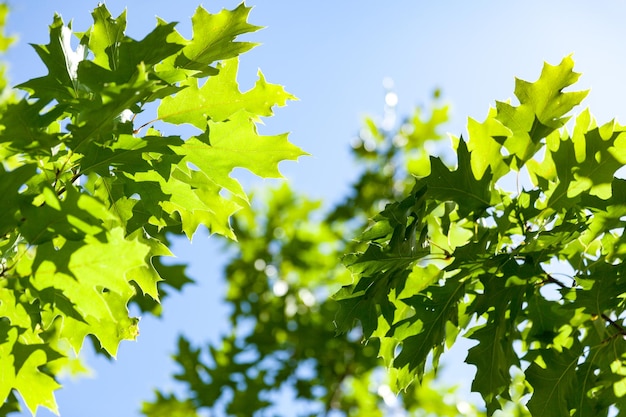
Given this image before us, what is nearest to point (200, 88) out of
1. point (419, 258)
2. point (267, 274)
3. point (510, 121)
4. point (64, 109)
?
point (64, 109)

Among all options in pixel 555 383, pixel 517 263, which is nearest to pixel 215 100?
pixel 517 263

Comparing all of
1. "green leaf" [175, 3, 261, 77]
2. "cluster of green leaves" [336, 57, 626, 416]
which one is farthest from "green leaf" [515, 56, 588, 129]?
"green leaf" [175, 3, 261, 77]

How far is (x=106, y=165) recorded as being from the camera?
1486 millimetres

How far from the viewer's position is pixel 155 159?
1.56 meters

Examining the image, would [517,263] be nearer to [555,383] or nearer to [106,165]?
[555,383]

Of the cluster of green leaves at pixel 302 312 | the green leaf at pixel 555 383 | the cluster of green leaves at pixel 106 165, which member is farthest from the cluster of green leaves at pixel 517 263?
the cluster of green leaves at pixel 302 312

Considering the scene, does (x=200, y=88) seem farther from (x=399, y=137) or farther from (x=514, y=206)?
(x=399, y=137)

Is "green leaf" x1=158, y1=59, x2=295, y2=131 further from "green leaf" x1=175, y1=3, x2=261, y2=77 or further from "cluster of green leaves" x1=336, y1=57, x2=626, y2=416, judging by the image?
"cluster of green leaves" x1=336, y1=57, x2=626, y2=416

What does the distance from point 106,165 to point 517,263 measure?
3.33 feet

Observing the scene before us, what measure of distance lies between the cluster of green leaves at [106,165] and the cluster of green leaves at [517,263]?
1.34 feet

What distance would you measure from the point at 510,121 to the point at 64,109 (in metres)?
1.12

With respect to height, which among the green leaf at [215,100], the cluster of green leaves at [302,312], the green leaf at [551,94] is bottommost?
the green leaf at [215,100]

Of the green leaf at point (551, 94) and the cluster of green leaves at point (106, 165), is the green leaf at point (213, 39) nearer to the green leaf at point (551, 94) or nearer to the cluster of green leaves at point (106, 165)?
the cluster of green leaves at point (106, 165)

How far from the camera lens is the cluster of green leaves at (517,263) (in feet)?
5.46
